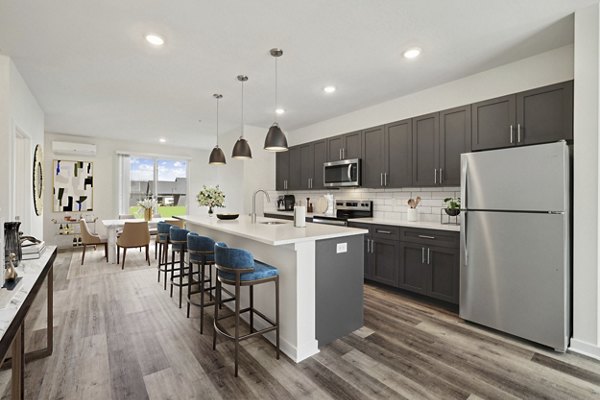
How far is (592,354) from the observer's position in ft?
7.38

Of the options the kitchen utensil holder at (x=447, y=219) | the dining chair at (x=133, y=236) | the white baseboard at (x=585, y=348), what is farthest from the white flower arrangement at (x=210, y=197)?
the white baseboard at (x=585, y=348)

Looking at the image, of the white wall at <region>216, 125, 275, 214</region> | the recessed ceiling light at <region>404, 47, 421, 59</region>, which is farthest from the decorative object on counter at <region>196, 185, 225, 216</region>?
the recessed ceiling light at <region>404, 47, 421, 59</region>

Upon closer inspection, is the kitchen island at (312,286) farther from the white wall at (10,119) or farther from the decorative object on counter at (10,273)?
the white wall at (10,119)

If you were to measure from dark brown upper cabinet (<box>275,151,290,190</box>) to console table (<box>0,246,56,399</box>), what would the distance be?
13.4 ft

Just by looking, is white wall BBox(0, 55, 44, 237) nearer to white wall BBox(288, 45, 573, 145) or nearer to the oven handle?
the oven handle

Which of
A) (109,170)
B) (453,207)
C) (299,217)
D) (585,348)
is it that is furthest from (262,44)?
(109,170)

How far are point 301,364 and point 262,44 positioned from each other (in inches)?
108

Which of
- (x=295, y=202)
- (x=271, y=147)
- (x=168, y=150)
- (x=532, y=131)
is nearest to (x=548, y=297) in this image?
(x=532, y=131)

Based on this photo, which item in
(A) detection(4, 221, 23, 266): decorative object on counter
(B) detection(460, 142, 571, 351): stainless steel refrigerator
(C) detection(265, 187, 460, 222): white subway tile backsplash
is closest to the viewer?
(A) detection(4, 221, 23, 266): decorative object on counter

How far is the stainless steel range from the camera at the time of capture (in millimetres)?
4463

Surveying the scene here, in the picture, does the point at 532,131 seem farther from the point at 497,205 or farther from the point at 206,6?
the point at 206,6

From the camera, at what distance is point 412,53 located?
286 cm

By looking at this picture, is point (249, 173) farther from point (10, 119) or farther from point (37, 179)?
point (10, 119)

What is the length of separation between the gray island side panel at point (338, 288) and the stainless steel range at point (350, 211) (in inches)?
64.1
